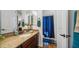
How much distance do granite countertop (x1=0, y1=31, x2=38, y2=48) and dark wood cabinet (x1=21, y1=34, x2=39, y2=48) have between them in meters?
0.04

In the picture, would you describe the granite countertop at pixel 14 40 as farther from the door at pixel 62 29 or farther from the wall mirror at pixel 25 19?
the door at pixel 62 29

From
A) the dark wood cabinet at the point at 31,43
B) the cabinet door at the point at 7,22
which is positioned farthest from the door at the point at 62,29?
the cabinet door at the point at 7,22

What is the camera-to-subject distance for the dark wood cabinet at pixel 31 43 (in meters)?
1.88

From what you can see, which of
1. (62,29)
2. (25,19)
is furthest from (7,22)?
(62,29)

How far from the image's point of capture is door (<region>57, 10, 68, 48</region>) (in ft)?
6.19

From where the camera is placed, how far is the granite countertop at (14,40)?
6.09ft

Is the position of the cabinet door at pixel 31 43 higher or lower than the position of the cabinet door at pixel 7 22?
lower

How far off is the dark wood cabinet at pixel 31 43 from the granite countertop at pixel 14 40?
41mm

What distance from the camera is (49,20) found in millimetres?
1911

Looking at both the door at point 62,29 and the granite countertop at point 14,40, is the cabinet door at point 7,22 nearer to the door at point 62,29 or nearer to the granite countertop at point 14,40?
the granite countertop at point 14,40

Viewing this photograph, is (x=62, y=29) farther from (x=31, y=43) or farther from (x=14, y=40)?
(x=14, y=40)
